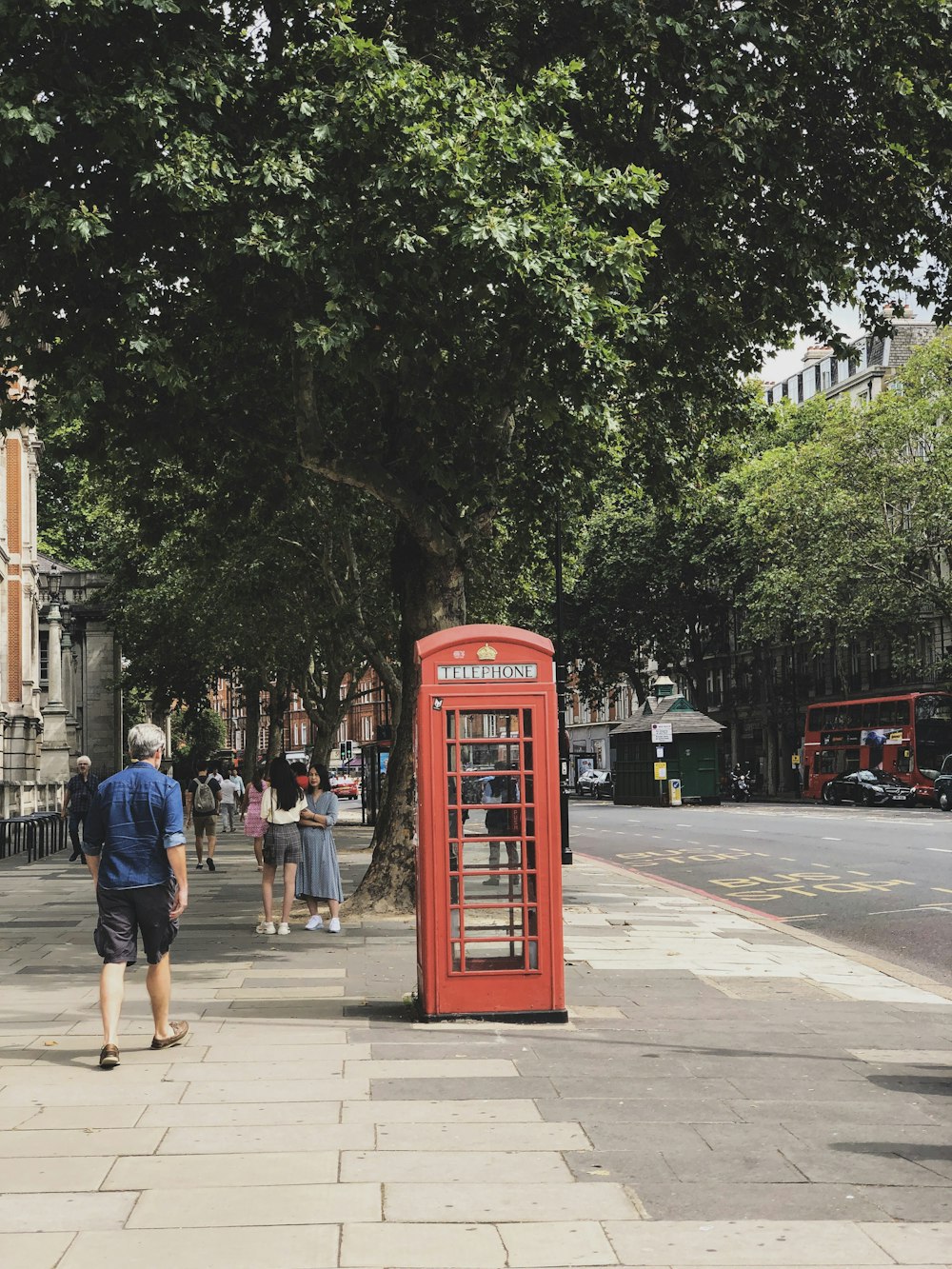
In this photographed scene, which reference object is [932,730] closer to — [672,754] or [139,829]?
[672,754]

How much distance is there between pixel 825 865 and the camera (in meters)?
22.3

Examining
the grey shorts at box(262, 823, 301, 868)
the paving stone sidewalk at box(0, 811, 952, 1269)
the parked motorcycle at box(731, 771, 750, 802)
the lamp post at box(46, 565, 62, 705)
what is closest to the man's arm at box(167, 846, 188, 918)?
the paving stone sidewalk at box(0, 811, 952, 1269)

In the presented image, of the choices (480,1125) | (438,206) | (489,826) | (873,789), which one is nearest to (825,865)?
(438,206)

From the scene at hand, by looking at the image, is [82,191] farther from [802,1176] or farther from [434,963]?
[802,1176]

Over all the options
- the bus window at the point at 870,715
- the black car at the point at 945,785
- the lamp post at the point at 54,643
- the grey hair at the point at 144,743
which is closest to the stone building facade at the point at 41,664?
the lamp post at the point at 54,643

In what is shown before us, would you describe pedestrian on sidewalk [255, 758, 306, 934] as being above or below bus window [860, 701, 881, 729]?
below

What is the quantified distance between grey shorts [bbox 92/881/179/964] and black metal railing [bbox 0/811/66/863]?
20076mm

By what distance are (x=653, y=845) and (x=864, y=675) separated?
1542 inches

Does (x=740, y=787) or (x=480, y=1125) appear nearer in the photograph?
(x=480, y=1125)

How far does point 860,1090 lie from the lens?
6965mm

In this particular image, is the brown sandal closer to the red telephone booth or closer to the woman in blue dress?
the red telephone booth

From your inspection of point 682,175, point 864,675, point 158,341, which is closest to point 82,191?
point 158,341

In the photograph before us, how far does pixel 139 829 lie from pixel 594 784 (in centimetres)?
7119

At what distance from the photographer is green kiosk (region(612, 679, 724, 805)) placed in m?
53.0
